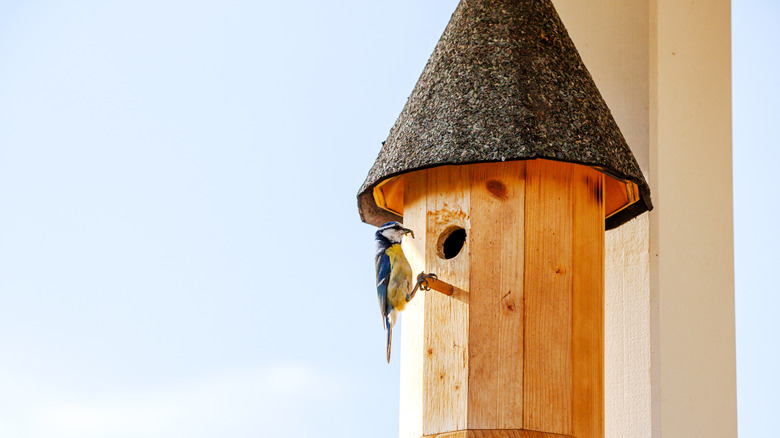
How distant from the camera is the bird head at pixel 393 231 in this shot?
15.7 ft

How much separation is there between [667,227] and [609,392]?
795 millimetres

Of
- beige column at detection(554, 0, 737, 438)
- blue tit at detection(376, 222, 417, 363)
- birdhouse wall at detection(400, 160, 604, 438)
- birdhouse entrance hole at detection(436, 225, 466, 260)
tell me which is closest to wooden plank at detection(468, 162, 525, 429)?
birdhouse wall at detection(400, 160, 604, 438)

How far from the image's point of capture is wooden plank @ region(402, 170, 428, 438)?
14.5 ft

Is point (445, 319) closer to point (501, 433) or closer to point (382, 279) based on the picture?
point (501, 433)

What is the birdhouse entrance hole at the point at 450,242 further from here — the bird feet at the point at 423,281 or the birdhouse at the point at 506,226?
the bird feet at the point at 423,281

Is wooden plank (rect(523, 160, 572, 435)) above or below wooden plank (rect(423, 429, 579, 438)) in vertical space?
above

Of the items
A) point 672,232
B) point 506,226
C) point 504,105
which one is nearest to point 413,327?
point 506,226

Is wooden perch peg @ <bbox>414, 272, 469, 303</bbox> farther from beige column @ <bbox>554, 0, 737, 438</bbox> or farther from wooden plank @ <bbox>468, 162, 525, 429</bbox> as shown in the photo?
beige column @ <bbox>554, 0, 737, 438</bbox>

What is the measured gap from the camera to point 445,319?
442 centimetres

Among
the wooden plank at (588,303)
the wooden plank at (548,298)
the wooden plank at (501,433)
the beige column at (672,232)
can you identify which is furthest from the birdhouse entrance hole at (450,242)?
the beige column at (672,232)

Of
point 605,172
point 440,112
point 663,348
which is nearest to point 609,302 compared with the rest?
point 663,348

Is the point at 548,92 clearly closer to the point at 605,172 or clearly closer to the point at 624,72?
the point at 605,172

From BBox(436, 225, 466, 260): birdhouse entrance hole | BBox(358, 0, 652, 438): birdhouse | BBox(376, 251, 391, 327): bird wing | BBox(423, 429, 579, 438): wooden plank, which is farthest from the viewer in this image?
BBox(376, 251, 391, 327): bird wing

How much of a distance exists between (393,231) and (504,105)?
2.56 feet
